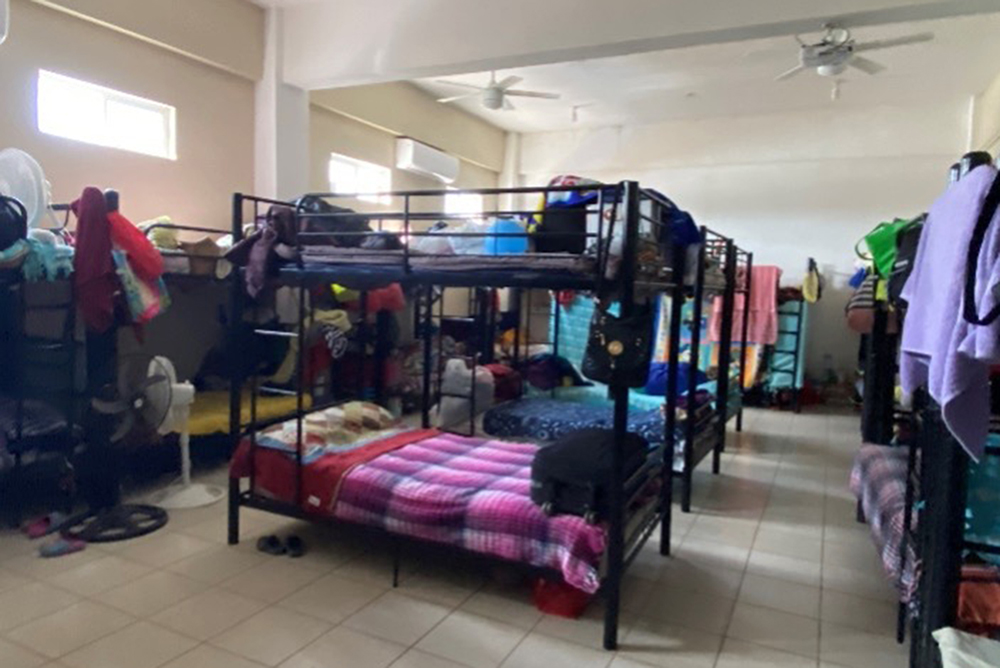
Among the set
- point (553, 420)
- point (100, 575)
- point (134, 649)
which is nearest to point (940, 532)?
point (134, 649)

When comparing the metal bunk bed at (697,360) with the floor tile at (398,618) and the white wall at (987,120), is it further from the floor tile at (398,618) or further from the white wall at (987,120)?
the white wall at (987,120)

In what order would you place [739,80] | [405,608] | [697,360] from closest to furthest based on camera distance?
[405,608]
[697,360]
[739,80]

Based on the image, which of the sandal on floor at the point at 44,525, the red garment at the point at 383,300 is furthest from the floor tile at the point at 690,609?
the red garment at the point at 383,300

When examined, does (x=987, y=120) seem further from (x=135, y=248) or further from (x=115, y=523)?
(x=115, y=523)

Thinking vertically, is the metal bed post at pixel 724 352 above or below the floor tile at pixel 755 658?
above

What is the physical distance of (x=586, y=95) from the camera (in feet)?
25.1

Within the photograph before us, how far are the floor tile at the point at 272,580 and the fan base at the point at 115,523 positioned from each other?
797 mm

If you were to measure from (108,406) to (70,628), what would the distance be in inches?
49.0

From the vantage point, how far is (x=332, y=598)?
2797 millimetres

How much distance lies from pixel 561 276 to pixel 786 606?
5.92 feet

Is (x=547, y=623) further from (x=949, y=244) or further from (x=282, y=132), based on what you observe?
(x=282, y=132)

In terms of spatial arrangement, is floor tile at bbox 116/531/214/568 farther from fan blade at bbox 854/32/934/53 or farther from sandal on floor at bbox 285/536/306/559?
fan blade at bbox 854/32/934/53

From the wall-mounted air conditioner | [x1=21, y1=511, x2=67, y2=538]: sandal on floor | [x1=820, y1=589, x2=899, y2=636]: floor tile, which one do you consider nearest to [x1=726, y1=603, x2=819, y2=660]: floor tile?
[x1=820, y1=589, x2=899, y2=636]: floor tile

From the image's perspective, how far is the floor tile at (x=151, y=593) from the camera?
2648 millimetres
